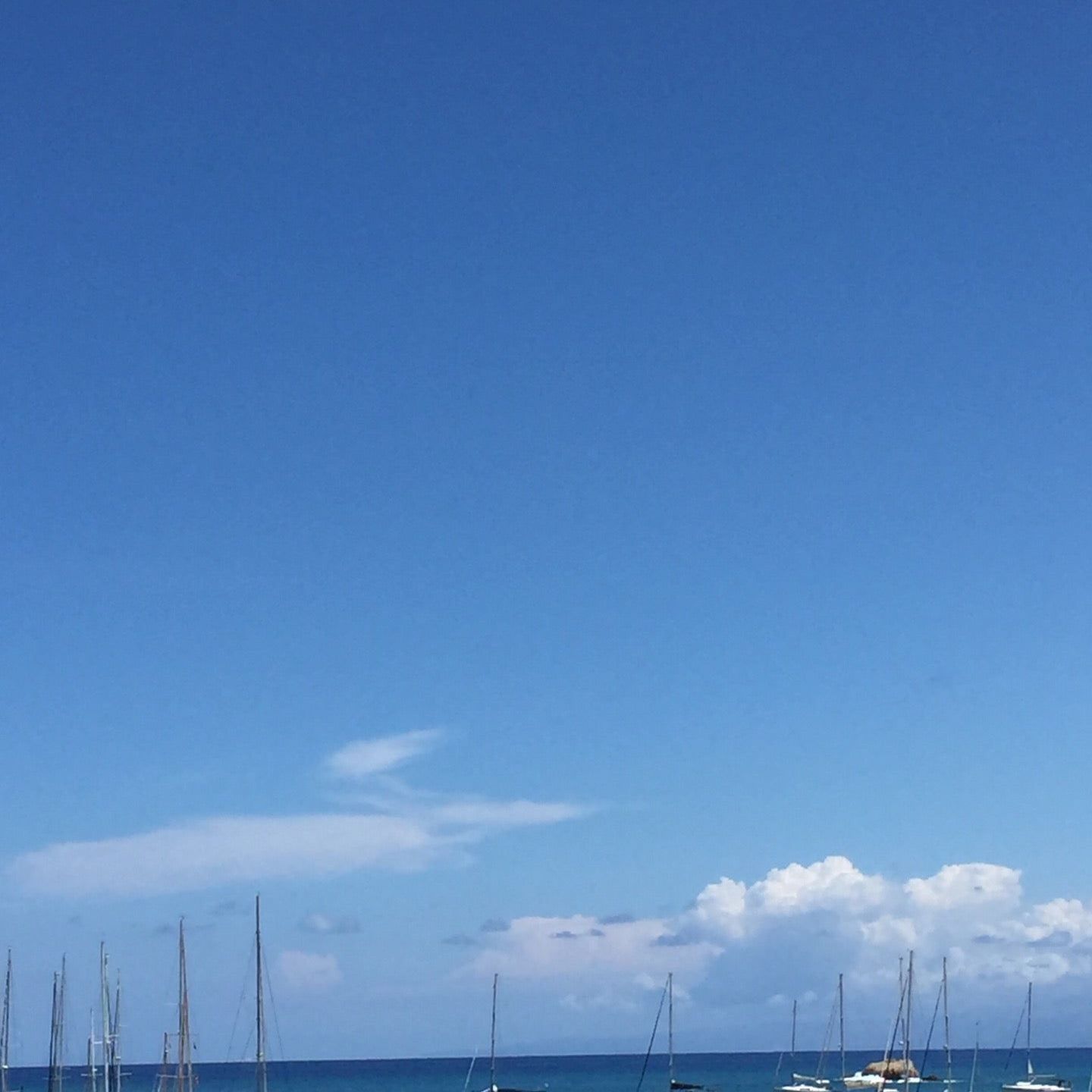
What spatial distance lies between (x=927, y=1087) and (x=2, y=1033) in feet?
349

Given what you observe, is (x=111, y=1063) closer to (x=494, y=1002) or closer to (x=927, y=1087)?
(x=494, y=1002)

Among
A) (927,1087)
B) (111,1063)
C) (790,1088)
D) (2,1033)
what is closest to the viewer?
(111,1063)

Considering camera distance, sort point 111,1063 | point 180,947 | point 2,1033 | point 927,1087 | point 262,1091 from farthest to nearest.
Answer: point 927,1087 < point 2,1033 < point 111,1063 < point 180,947 < point 262,1091

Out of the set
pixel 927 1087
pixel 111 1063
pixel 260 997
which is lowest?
pixel 927 1087

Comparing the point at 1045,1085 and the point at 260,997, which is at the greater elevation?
the point at 260,997

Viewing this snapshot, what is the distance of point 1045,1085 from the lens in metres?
158

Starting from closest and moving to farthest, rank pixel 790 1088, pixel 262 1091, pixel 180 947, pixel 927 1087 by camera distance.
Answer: pixel 262 1091
pixel 180 947
pixel 790 1088
pixel 927 1087

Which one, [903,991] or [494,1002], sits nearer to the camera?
[903,991]

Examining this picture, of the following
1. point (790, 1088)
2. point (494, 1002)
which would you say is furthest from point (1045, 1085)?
point (494, 1002)

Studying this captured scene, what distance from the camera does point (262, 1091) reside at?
91.8m

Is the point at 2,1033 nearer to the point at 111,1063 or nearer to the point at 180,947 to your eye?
the point at 111,1063

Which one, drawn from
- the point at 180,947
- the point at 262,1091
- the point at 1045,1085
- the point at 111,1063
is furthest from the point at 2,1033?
the point at 1045,1085

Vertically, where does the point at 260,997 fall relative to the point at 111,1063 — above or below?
above

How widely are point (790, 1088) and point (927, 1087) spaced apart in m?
41.0
